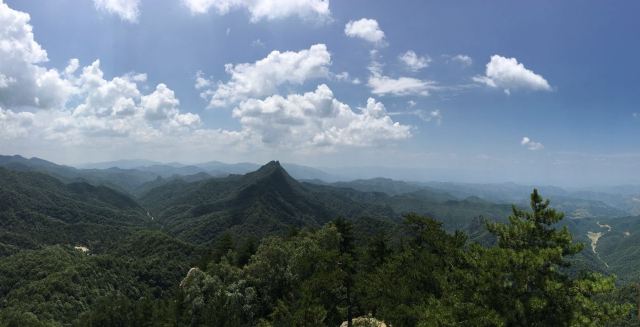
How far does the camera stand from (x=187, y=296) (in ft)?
251

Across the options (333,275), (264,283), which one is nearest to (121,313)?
(264,283)

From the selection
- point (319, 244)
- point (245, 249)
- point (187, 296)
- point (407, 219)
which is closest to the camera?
point (407, 219)

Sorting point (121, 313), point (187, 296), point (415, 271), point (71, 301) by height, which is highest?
point (415, 271)

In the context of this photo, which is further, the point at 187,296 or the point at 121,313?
the point at 121,313

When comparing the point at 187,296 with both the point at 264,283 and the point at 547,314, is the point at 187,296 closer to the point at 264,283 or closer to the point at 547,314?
the point at 264,283

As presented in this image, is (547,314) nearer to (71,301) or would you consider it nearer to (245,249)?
(245,249)

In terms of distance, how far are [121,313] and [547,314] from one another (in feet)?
414

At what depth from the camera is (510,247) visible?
28.9 m

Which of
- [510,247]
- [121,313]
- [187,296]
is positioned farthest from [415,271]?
[121,313]

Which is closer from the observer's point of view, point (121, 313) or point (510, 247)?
point (510, 247)

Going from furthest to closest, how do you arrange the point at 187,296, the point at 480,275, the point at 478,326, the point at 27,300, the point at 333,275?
the point at 27,300 → the point at 187,296 → the point at 333,275 → the point at 480,275 → the point at 478,326

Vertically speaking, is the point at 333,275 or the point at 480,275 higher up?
the point at 480,275

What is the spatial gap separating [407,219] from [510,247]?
83.3 feet

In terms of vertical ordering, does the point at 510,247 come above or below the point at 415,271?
above
